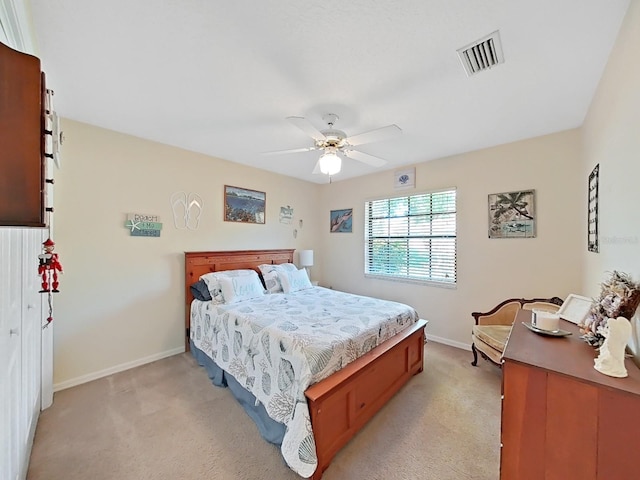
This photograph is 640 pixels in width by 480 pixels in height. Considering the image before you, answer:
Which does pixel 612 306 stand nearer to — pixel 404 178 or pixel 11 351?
pixel 11 351

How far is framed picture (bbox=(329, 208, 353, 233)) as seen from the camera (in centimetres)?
468

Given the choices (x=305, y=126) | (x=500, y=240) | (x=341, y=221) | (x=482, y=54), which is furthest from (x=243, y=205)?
(x=500, y=240)

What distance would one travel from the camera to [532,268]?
2945 millimetres

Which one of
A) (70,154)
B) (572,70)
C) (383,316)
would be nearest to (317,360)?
(383,316)

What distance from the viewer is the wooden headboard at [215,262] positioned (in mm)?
3307

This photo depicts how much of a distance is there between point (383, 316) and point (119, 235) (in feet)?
9.66

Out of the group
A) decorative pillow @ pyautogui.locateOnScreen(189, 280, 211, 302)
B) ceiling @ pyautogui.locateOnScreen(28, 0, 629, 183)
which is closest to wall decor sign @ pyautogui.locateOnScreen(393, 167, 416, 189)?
ceiling @ pyautogui.locateOnScreen(28, 0, 629, 183)

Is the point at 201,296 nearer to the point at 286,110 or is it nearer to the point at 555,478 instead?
the point at 286,110

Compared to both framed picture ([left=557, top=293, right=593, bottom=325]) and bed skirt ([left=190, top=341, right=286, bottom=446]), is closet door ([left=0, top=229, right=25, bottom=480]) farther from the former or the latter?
framed picture ([left=557, top=293, right=593, bottom=325])

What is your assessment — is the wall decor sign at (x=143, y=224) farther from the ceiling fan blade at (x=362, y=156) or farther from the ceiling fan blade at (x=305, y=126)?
the ceiling fan blade at (x=362, y=156)

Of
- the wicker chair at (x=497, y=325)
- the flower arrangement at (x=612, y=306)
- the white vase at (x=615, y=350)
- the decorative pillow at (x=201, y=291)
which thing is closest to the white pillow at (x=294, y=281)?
the decorative pillow at (x=201, y=291)

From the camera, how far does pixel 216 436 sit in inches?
75.4

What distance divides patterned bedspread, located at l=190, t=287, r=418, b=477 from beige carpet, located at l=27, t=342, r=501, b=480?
0.30 metres

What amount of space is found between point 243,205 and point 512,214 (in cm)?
355
